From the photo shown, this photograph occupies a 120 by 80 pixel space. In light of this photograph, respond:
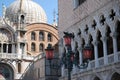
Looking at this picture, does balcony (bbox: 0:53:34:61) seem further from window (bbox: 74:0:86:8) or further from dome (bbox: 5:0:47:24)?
window (bbox: 74:0:86:8)

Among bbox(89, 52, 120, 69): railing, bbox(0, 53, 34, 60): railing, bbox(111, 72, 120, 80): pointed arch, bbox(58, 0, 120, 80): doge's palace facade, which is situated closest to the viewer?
bbox(89, 52, 120, 69): railing

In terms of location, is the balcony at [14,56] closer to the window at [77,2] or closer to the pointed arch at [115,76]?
the window at [77,2]

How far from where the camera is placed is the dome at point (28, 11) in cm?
4509

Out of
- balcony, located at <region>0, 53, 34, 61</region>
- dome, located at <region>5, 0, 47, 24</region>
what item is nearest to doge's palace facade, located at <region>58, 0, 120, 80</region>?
balcony, located at <region>0, 53, 34, 61</region>

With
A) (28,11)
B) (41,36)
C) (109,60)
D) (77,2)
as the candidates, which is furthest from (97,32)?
(28,11)

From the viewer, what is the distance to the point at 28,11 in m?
46.1

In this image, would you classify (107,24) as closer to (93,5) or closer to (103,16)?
(103,16)

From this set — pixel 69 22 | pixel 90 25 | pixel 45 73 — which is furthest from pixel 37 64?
pixel 90 25

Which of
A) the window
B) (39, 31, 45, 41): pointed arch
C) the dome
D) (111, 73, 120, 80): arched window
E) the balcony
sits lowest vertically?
(111, 73, 120, 80): arched window

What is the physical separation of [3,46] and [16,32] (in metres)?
2.18

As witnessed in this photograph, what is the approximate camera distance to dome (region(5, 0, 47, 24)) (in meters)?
45.1

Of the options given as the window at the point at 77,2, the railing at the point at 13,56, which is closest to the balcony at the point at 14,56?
the railing at the point at 13,56

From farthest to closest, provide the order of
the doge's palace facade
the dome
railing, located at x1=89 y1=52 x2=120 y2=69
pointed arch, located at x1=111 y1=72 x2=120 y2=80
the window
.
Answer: the dome
the window
pointed arch, located at x1=111 y1=72 x2=120 y2=80
the doge's palace facade
railing, located at x1=89 y1=52 x2=120 y2=69

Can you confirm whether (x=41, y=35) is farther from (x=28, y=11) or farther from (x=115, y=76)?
(x=115, y=76)
